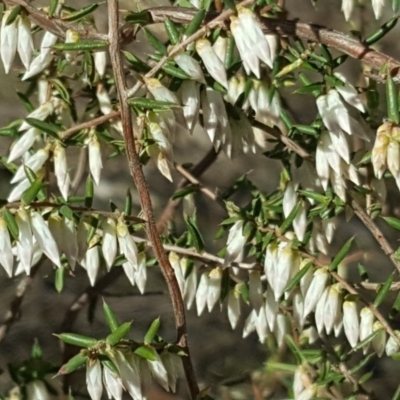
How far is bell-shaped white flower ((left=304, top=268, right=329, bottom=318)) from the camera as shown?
130 centimetres

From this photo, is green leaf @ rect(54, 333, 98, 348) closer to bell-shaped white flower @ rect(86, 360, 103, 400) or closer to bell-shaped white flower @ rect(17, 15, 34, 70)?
bell-shaped white flower @ rect(86, 360, 103, 400)

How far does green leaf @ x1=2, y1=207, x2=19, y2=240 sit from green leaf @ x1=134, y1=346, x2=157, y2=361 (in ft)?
0.75

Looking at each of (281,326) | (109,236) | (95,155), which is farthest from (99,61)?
(281,326)

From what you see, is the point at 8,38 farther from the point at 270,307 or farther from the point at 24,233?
the point at 270,307

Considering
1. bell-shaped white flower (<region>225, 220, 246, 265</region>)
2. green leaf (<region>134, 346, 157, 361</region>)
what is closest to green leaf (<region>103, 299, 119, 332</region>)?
green leaf (<region>134, 346, 157, 361</region>)

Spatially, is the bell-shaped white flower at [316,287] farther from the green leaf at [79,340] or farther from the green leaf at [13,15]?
→ the green leaf at [13,15]

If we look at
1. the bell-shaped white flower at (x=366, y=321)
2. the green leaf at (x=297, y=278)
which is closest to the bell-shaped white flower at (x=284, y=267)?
the green leaf at (x=297, y=278)

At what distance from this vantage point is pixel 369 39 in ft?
4.27

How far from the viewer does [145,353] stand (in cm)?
110

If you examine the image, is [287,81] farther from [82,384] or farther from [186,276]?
[82,384]

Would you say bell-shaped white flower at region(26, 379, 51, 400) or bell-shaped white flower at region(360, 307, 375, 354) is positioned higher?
bell-shaped white flower at region(360, 307, 375, 354)

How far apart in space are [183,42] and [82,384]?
1.15 metres

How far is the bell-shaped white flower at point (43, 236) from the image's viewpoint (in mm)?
1143

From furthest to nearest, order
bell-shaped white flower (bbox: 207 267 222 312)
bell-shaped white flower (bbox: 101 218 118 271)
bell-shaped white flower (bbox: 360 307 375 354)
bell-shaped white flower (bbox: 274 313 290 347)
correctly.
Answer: bell-shaped white flower (bbox: 274 313 290 347) < bell-shaped white flower (bbox: 207 267 222 312) < bell-shaped white flower (bbox: 360 307 375 354) < bell-shaped white flower (bbox: 101 218 118 271)
